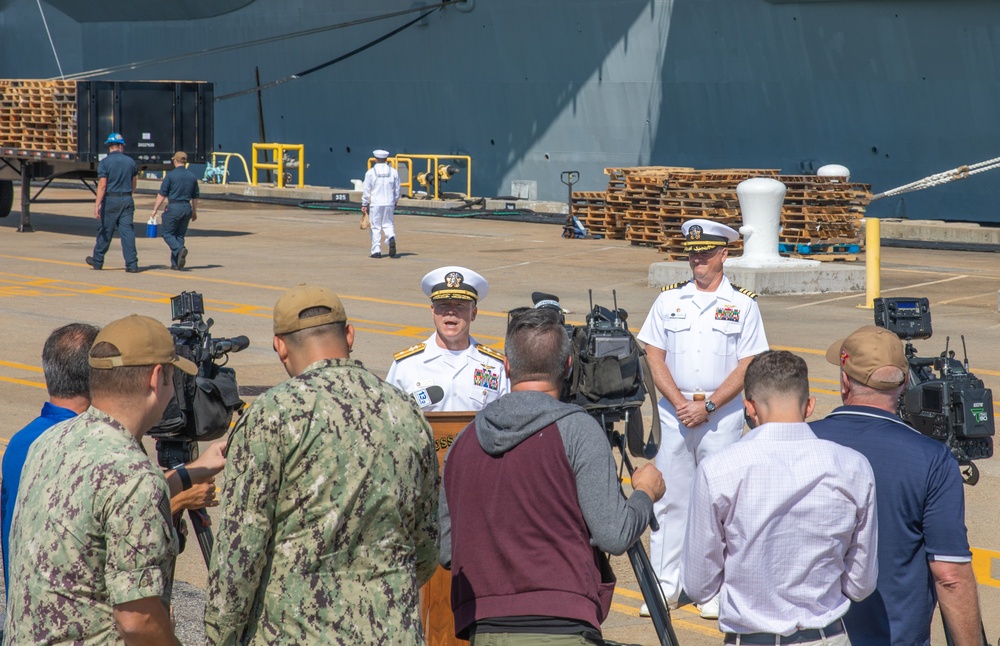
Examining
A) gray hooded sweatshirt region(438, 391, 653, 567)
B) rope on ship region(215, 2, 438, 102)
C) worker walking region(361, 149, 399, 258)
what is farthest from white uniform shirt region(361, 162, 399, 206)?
gray hooded sweatshirt region(438, 391, 653, 567)

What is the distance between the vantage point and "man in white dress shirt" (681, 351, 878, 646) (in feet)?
12.5

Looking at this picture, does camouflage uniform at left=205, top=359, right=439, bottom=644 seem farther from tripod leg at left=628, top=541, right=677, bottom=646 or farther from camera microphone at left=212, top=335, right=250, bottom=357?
camera microphone at left=212, top=335, right=250, bottom=357

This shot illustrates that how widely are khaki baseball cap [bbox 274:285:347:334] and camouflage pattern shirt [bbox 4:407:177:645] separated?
59 centimetres

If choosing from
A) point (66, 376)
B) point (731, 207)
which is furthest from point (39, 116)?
point (66, 376)

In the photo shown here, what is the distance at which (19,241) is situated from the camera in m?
23.8

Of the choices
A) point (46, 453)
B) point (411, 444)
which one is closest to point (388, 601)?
point (411, 444)

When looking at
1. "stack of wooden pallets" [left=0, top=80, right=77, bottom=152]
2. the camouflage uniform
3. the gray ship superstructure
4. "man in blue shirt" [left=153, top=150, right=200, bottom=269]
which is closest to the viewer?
the camouflage uniform

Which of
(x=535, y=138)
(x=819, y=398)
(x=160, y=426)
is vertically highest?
(x=535, y=138)

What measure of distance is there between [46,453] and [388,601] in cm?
101

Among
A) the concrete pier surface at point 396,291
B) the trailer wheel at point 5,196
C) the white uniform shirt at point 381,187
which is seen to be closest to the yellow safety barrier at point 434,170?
the concrete pier surface at point 396,291

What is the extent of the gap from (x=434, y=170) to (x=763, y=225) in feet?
57.6

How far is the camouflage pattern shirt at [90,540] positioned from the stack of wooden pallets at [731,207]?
17.8 meters

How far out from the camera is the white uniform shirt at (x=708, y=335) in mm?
6641

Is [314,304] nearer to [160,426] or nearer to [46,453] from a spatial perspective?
[46,453]
